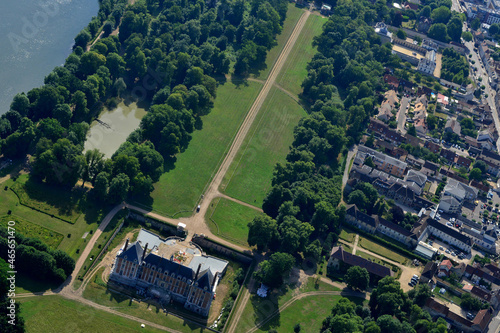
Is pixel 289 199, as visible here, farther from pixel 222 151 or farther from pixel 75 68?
pixel 75 68

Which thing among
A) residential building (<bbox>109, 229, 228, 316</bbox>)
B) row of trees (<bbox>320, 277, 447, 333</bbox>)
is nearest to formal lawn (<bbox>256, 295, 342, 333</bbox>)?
row of trees (<bbox>320, 277, 447, 333</bbox>)

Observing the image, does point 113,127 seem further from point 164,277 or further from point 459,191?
point 459,191

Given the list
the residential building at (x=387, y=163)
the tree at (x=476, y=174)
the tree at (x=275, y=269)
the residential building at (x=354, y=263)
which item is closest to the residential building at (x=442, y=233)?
the residential building at (x=354, y=263)

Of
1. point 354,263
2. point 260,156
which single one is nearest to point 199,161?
point 260,156

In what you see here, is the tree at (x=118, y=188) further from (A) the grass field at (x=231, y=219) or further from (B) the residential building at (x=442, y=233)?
(B) the residential building at (x=442, y=233)

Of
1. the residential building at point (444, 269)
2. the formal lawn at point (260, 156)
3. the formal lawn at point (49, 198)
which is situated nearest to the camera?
the formal lawn at point (49, 198)

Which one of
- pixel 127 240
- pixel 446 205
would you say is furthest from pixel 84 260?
pixel 446 205
